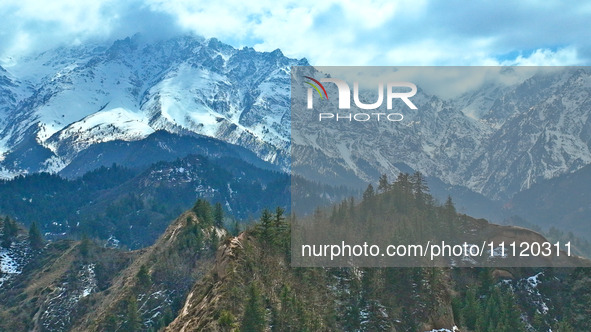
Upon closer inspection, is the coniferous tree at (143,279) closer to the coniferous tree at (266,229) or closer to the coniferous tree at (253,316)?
the coniferous tree at (266,229)

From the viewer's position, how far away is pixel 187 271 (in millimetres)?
148875

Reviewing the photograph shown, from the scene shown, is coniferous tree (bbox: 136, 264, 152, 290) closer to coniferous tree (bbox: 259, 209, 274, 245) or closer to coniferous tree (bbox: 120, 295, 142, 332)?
coniferous tree (bbox: 120, 295, 142, 332)

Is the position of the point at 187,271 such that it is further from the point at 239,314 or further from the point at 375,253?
the point at 239,314

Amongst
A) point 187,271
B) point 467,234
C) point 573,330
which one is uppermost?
point 467,234

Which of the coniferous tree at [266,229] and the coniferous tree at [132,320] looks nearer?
the coniferous tree at [266,229]

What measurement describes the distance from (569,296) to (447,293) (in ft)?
172

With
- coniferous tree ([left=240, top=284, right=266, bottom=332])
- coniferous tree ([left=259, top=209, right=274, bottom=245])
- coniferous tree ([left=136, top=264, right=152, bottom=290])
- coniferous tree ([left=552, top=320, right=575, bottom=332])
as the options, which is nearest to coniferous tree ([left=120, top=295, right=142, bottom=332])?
coniferous tree ([left=136, top=264, right=152, bottom=290])

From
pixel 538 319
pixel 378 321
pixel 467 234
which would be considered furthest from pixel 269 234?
pixel 467 234

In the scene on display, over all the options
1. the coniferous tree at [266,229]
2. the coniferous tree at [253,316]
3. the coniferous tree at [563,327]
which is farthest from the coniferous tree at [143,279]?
the coniferous tree at [563,327]

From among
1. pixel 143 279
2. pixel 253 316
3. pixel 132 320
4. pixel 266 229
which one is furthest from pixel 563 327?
pixel 143 279

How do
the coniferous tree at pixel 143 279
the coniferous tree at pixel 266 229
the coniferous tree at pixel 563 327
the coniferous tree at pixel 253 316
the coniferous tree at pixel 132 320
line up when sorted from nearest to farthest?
1. the coniferous tree at pixel 253 316
2. the coniferous tree at pixel 266 229
3. the coniferous tree at pixel 132 320
4. the coniferous tree at pixel 563 327
5. the coniferous tree at pixel 143 279

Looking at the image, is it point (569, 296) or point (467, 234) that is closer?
point (569, 296)

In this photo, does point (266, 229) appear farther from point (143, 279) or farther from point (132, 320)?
point (143, 279)

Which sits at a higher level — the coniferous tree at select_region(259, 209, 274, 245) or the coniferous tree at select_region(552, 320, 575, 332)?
the coniferous tree at select_region(259, 209, 274, 245)
